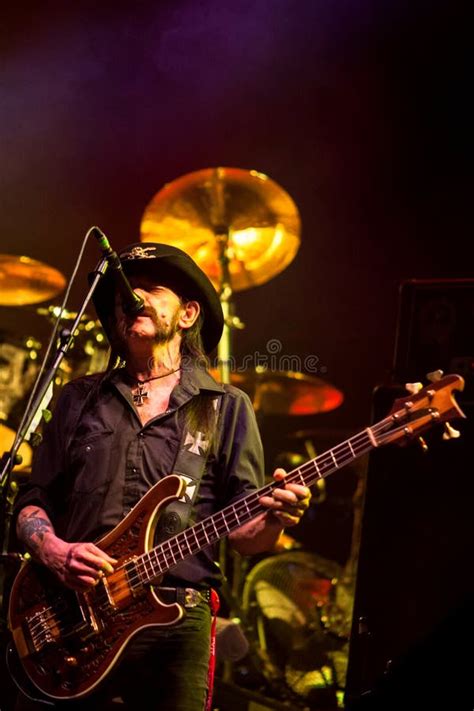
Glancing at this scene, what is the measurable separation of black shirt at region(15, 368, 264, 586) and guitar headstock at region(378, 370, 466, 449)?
0.63 metres

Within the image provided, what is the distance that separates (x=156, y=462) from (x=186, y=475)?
0.15 m

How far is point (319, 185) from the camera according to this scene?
7000 millimetres

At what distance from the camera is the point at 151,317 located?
3338 millimetres

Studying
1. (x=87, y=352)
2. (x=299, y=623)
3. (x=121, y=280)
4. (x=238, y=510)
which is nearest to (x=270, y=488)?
(x=238, y=510)

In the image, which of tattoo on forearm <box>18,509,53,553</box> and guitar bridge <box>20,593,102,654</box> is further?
tattoo on forearm <box>18,509,53,553</box>

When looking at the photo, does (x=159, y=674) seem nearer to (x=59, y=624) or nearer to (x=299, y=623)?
(x=59, y=624)

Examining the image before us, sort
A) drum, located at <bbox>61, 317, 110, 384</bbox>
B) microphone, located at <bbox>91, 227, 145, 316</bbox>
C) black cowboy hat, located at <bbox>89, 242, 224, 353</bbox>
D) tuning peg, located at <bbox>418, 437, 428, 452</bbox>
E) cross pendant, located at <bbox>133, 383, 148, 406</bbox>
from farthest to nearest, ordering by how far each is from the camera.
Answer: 1. drum, located at <bbox>61, 317, 110, 384</bbox>
2. black cowboy hat, located at <bbox>89, 242, 224, 353</bbox>
3. cross pendant, located at <bbox>133, 383, 148, 406</bbox>
4. microphone, located at <bbox>91, 227, 145, 316</bbox>
5. tuning peg, located at <bbox>418, 437, 428, 452</bbox>

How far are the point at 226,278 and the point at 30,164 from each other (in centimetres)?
245

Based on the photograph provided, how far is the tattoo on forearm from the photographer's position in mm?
2979

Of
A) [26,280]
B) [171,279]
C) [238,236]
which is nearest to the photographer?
[171,279]

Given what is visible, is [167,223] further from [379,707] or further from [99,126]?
[379,707]

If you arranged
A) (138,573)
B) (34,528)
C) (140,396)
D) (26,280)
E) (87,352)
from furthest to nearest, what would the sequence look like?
(26,280) < (87,352) < (140,396) < (34,528) < (138,573)

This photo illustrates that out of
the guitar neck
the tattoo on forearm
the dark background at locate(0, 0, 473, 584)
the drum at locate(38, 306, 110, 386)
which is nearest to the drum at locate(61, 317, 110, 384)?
the drum at locate(38, 306, 110, 386)

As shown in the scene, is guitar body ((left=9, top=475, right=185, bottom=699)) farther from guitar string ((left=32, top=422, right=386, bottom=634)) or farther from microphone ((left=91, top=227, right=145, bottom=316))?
microphone ((left=91, top=227, right=145, bottom=316))
